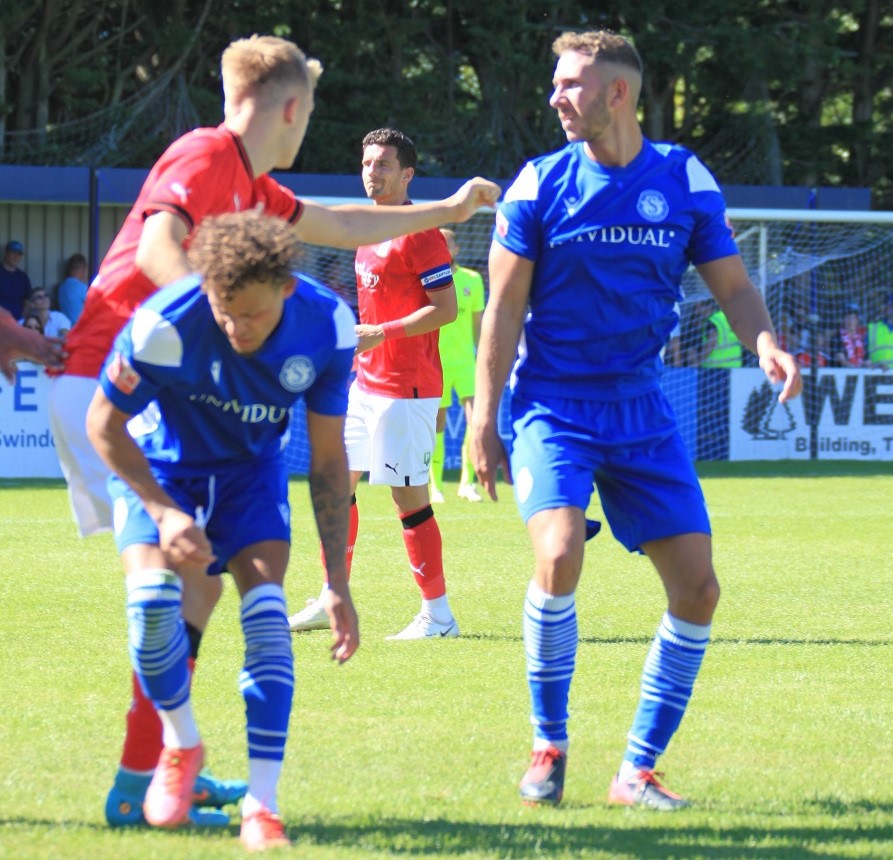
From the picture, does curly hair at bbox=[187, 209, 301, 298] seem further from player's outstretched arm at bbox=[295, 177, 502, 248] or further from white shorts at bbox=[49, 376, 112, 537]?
player's outstretched arm at bbox=[295, 177, 502, 248]

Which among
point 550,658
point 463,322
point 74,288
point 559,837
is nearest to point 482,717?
point 550,658

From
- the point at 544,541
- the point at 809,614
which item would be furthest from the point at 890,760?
the point at 809,614

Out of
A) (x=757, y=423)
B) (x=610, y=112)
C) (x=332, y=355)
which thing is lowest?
(x=757, y=423)

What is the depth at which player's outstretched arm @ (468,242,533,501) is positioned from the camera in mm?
4781

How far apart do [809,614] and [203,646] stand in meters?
3.24

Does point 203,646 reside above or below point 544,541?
below

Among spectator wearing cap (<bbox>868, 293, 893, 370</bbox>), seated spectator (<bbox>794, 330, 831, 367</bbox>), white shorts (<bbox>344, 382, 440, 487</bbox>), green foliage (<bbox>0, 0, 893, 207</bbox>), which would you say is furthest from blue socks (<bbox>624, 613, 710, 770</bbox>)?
green foliage (<bbox>0, 0, 893, 207</bbox>)

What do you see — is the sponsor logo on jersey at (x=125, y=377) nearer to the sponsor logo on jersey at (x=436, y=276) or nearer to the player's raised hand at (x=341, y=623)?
the player's raised hand at (x=341, y=623)

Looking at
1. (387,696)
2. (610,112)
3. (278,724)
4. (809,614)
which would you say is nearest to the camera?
(278,724)

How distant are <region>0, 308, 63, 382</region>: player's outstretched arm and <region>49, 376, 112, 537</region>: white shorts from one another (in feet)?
0.29

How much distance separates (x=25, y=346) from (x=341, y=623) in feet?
4.05

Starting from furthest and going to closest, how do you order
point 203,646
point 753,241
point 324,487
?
1. point 753,241
2. point 203,646
3. point 324,487

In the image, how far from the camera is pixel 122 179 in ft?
67.4

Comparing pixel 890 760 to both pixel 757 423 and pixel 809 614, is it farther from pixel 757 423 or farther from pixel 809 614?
pixel 757 423
